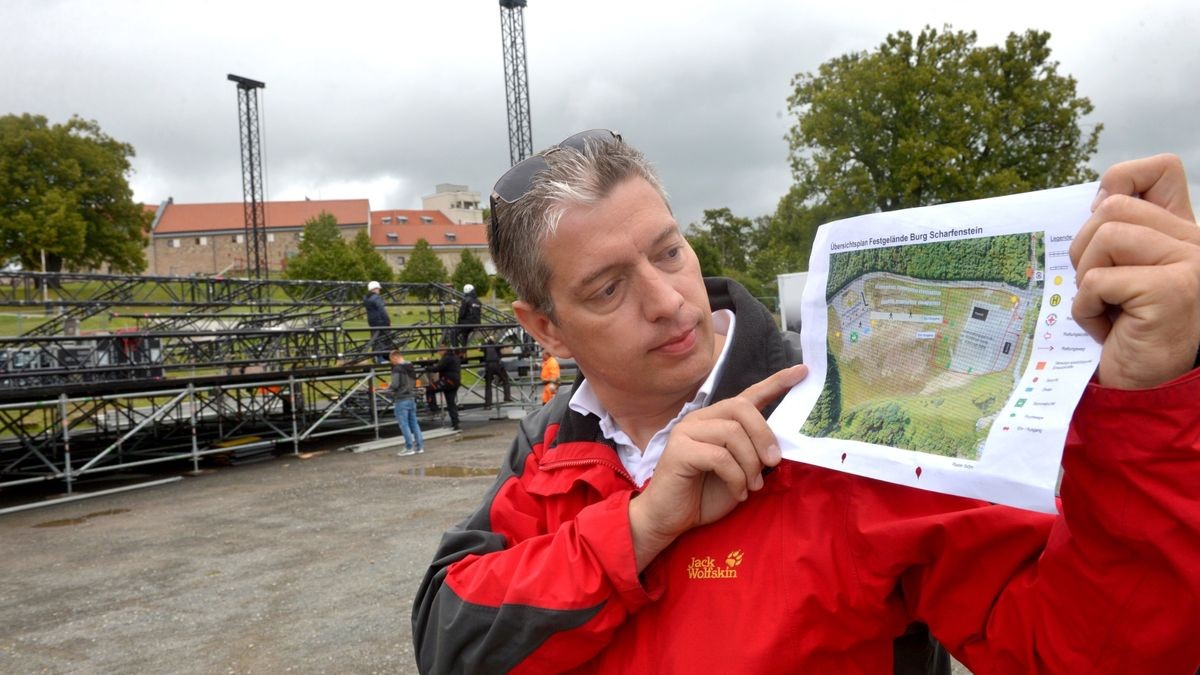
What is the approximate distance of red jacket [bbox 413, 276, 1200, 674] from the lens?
2.85 ft

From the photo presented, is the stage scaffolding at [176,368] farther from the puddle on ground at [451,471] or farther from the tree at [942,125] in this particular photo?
the tree at [942,125]

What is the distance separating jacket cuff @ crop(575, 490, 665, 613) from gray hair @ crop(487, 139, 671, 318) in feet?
1.36

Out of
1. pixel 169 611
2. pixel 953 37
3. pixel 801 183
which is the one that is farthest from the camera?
pixel 801 183

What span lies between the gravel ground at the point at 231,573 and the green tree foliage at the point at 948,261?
14.0ft

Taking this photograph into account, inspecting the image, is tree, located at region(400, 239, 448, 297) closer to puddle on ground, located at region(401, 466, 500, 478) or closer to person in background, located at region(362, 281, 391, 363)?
person in background, located at region(362, 281, 391, 363)

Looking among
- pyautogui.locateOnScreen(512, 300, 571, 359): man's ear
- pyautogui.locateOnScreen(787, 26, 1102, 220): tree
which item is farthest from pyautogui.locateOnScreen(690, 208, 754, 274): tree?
pyautogui.locateOnScreen(512, 300, 571, 359): man's ear

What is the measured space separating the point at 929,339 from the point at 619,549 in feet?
1.80

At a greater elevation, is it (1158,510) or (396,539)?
(1158,510)

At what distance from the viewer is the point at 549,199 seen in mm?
1442

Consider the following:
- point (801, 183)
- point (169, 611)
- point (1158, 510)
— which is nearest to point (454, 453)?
point (169, 611)

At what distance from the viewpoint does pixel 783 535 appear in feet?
4.04

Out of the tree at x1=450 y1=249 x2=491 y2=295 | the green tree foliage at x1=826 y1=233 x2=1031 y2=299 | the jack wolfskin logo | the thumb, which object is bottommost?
the jack wolfskin logo

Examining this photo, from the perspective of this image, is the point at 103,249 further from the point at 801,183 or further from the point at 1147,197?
the point at 1147,197

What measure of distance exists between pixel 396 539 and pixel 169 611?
7.47ft
